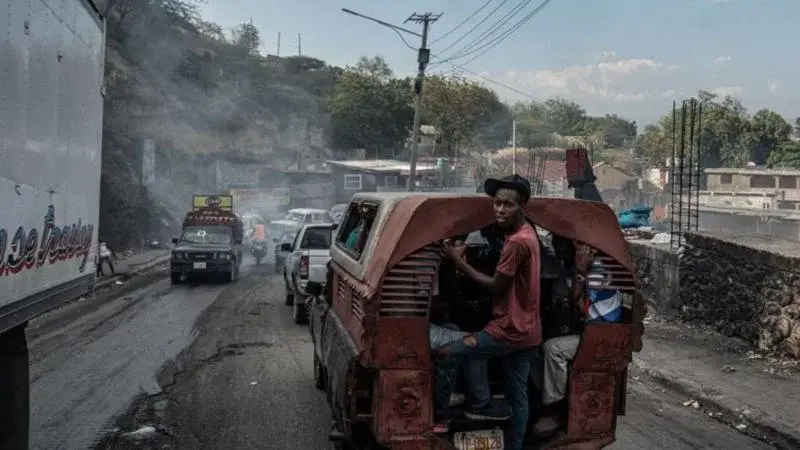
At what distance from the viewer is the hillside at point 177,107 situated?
37.5 metres

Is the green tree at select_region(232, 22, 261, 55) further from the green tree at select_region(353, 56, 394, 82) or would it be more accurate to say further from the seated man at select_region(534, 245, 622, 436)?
the seated man at select_region(534, 245, 622, 436)

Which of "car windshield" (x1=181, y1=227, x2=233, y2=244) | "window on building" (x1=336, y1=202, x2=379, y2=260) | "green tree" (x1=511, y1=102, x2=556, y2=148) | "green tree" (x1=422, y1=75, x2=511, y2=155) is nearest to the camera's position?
"window on building" (x1=336, y1=202, x2=379, y2=260)

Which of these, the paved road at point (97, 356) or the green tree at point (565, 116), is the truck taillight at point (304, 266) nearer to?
the paved road at point (97, 356)

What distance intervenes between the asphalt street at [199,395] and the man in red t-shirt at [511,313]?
1941 millimetres

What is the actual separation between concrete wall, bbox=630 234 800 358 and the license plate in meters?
5.92

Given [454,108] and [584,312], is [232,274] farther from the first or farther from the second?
[454,108]

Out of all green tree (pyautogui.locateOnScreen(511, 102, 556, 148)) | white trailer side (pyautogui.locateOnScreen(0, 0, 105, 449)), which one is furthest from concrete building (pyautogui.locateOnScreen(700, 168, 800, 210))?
white trailer side (pyautogui.locateOnScreen(0, 0, 105, 449))

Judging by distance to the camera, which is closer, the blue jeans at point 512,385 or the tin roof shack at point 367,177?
the blue jeans at point 512,385

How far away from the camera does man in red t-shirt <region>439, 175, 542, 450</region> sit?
15.0 feet

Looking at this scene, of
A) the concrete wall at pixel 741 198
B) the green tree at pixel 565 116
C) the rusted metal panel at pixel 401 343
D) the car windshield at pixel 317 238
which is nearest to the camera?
the rusted metal panel at pixel 401 343

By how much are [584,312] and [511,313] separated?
591mm

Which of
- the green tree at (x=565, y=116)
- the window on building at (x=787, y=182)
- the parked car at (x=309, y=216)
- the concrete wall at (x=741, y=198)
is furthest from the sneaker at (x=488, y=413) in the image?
the green tree at (x=565, y=116)

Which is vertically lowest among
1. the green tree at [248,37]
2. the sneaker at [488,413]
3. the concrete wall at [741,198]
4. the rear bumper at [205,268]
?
the rear bumper at [205,268]

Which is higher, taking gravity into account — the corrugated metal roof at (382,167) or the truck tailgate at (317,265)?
the corrugated metal roof at (382,167)
